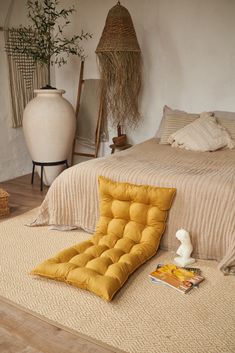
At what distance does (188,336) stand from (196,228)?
0.78 m

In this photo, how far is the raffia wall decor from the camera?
399 cm

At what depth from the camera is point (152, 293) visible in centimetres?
193

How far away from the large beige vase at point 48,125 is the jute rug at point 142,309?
5.22 ft

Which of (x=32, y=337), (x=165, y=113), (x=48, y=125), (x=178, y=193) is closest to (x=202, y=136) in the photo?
(x=165, y=113)

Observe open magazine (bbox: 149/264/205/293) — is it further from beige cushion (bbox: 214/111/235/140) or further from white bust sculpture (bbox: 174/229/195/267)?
beige cushion (bbox: 214/111/235/140)

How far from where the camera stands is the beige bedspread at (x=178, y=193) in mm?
2184

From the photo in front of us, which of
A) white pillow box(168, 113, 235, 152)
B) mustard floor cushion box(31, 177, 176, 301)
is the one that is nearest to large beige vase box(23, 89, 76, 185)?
white pillow box(168, 113, 235, 152)

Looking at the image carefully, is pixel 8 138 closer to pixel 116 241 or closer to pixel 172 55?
pixel 172 55

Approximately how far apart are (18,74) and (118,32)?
4.33 feet

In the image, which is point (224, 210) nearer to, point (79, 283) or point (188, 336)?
point (188, 336)

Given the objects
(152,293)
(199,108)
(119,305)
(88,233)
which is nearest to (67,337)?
(119,305)

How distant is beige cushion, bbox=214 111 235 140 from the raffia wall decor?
221 centimetres

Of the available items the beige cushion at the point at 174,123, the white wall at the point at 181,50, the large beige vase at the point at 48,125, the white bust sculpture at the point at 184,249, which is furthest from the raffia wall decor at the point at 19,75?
the white bust sculpture at the point at 184,249

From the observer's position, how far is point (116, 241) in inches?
90.8
